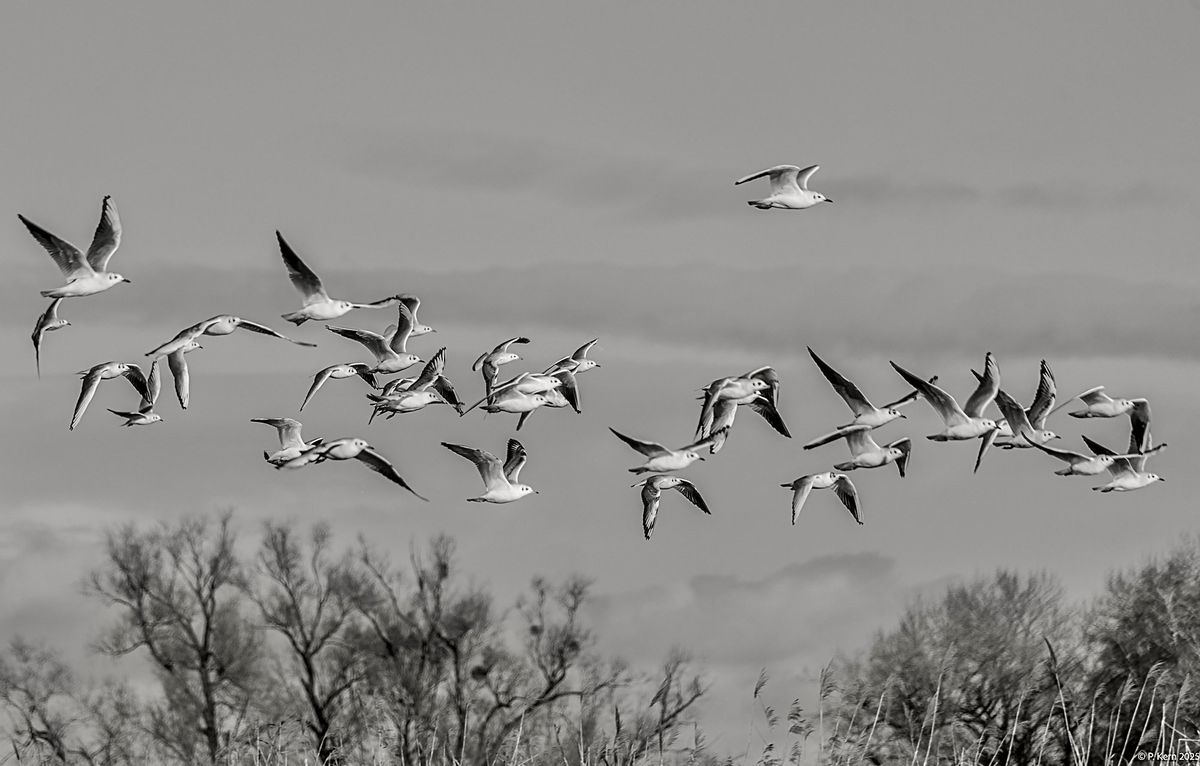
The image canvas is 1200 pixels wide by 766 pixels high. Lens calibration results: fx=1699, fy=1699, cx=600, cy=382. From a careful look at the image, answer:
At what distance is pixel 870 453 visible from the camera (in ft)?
68.9

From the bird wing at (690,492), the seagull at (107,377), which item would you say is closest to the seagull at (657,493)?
the bird wing at (690,492)

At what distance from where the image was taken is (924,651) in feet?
130

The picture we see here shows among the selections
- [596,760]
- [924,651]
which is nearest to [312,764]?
[596,760]

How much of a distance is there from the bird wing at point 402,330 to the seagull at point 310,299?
2645mm

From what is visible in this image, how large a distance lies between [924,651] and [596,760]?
92.4 feet

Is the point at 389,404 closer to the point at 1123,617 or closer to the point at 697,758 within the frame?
the point at 697,758

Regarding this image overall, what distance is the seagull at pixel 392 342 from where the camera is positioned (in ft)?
74.7

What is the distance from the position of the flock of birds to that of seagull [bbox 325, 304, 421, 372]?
2 cm

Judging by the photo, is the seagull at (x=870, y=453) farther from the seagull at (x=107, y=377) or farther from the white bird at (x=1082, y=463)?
the seagull at (x=107, y=377)

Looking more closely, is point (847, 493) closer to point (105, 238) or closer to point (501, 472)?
point (501, 472)

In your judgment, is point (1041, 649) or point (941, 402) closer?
point (941, 402)

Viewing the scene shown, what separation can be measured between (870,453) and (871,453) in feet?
0.06

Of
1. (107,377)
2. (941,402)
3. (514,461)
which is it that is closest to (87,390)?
(107,377)

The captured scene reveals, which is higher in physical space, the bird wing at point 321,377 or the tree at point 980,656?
the bird wing at point 321,377
